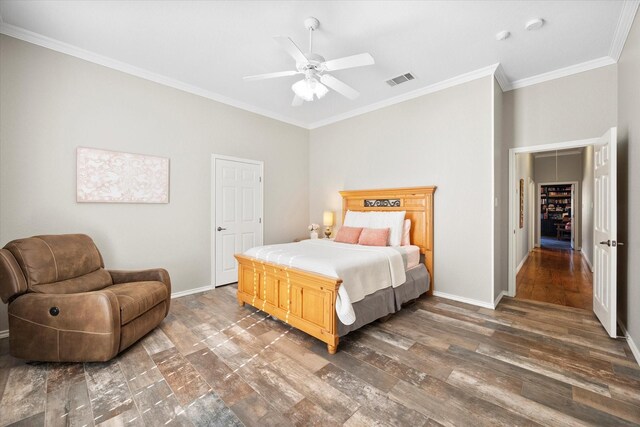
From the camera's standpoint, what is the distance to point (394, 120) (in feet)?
14.3

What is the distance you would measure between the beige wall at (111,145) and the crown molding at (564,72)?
12.7 ft

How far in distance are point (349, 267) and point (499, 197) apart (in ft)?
8.08

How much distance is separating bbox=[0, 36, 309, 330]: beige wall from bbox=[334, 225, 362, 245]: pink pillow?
1514mm

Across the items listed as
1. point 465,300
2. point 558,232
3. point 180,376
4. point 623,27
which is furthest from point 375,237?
point 558,232

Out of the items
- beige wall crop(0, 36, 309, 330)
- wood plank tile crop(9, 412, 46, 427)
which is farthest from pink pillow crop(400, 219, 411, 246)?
wood plank tile crop(9, 412, 46, 427)

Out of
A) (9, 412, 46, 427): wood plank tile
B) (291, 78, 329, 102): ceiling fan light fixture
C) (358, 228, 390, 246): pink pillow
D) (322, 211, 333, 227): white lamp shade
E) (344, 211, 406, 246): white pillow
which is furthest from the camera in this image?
(322, 211, 333, 227): white lamp shade

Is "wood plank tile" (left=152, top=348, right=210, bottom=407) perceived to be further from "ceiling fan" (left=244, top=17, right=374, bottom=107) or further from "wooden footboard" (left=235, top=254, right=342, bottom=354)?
"ceiling fan" (left=244, top=17, right=374, bottom=107)

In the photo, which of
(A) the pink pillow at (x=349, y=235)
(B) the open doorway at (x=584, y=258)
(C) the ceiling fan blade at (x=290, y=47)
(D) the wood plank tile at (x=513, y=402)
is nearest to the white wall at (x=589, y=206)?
(B) the open doorway at (x=584, y=258)

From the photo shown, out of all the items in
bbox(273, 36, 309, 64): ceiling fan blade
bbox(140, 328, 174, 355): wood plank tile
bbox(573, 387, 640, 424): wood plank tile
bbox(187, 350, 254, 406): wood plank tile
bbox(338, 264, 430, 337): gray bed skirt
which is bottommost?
bbox(187, 350, 254, 406): wood plank tile

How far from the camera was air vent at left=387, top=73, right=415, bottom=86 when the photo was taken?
357 centimetres

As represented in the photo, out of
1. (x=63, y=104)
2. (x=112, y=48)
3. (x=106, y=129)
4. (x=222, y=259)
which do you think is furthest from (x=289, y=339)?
(x=112, y=48)

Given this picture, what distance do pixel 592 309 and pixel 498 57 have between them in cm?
320

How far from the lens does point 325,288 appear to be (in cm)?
241

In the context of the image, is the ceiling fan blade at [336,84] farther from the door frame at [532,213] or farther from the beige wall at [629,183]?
the door frame at [532,213]
